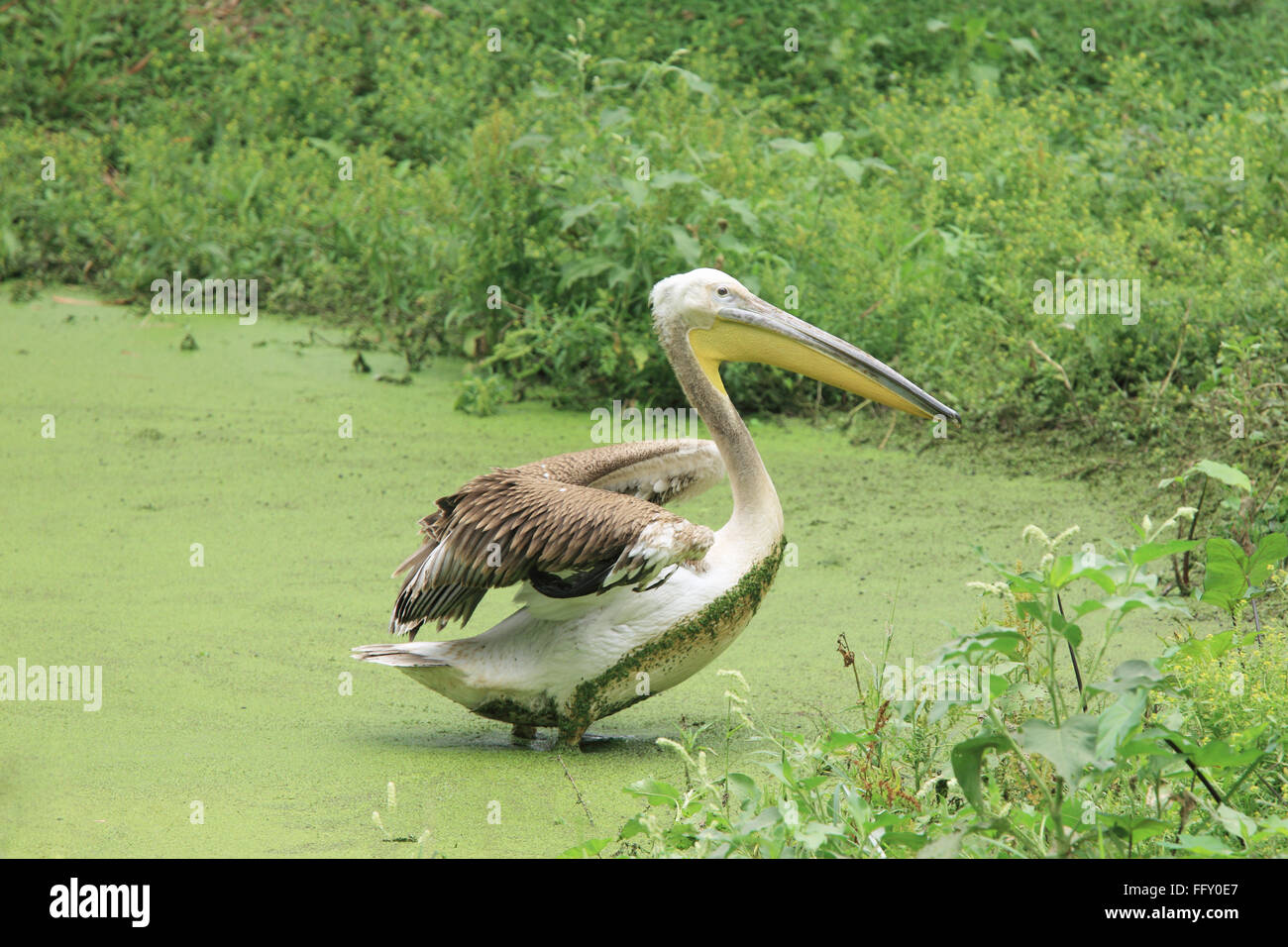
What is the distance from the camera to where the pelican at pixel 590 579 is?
3445mm

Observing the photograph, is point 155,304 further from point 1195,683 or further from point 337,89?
point 1195,683

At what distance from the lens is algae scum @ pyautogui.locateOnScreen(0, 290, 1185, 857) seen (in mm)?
3240

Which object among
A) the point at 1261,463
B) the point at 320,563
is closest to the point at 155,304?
the point at 320,563

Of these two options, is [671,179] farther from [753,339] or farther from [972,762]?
[972,762]

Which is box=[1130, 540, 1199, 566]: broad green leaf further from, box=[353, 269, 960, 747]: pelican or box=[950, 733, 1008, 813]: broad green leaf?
box=[353, 269, 960, 747]: pelican

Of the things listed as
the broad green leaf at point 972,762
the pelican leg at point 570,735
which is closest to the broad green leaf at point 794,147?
the pelican leg at point 570,735

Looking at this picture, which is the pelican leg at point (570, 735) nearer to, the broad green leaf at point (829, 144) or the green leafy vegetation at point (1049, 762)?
the green leafy vegetation at point (1049, 762)

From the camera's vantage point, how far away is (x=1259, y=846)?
8.26ft

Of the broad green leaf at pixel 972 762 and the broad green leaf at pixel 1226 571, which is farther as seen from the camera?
the broad green leaf at pixel 1226 571

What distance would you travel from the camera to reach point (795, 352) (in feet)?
12.8

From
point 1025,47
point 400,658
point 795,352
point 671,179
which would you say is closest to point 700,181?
point 671,179

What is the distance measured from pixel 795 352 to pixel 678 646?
0.85 m

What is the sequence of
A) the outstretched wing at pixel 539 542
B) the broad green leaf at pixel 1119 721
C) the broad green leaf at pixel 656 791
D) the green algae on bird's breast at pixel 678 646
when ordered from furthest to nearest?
the green algae on bird's breast at pixel 678 646 → the outstretched wing at pixel 539 542 → the broad green leaf at pixel 656 791 → the broad green leaf at pixel 1119 721

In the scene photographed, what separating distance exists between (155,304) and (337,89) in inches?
88.2
